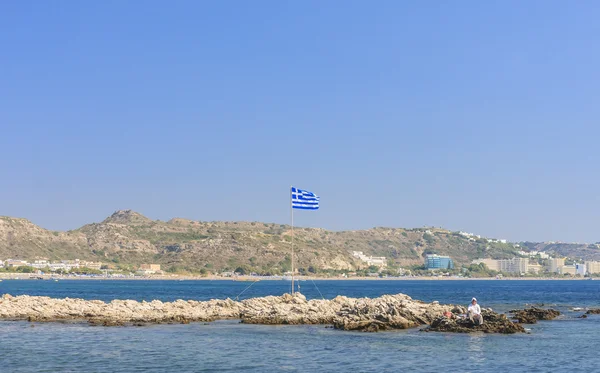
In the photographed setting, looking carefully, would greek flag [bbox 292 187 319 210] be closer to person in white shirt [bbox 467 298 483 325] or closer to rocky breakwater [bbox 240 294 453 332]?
rocky breakwater [bbox 240 294 453 332]

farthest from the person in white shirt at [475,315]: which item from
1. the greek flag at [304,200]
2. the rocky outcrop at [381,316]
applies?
the greek flag at [304,200]

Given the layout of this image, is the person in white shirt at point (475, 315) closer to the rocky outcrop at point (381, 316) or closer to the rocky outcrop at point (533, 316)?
the rocky outcrop at point (381, 316)

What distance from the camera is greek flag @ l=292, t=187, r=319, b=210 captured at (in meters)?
47.2

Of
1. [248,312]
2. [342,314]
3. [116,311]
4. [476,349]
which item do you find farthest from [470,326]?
[116,311]

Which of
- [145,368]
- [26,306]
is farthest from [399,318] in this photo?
[26,306]

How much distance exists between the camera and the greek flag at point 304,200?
4722 centimetres

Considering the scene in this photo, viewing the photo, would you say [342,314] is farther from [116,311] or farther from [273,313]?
[116,311]

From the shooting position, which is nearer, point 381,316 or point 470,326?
point 470,326

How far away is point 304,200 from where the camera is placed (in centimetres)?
4781

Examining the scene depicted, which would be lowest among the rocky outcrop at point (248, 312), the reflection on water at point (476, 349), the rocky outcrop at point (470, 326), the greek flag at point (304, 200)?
the reflection on water at point (476, 349)

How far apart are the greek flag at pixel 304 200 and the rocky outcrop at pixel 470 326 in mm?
11852

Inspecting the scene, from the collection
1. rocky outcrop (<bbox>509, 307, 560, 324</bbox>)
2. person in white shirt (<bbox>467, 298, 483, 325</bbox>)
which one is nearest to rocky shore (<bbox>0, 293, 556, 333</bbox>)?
person in white shirt (<bbox>467, 298, 483, 325</bbox>)

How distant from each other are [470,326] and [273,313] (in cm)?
1123

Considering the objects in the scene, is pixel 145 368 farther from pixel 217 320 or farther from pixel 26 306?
pixel 26 306
